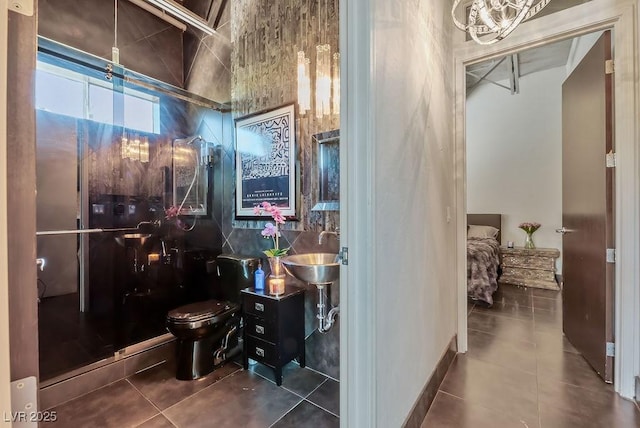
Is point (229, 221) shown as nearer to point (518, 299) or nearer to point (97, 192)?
point (97, 192)

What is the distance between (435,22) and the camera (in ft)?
6.24

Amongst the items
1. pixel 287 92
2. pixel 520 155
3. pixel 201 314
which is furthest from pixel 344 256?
pixel 520 155

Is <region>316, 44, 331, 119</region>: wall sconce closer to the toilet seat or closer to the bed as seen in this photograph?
the toilet seat

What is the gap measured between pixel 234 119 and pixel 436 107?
6.10 ft

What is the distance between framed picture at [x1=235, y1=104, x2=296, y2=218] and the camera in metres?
2.35

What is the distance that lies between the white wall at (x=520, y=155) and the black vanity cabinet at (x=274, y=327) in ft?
14.5

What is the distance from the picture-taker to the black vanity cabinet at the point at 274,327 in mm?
1984

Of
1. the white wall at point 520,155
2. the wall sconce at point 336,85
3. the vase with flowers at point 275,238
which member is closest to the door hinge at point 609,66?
the wall sconce at point 336,85

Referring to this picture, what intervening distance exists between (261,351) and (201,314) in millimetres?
523

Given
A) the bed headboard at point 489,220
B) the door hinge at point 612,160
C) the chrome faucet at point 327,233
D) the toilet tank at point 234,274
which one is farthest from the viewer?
the bed headboard at point 489,220

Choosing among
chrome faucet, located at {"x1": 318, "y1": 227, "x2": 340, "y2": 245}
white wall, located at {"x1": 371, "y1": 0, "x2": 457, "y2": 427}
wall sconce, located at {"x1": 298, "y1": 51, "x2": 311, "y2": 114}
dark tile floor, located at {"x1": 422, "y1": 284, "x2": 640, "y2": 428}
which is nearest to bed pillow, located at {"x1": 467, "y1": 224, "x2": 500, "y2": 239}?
dark tile floor, located at {"x1": 422, "y1": 284, "x2": 640, "y2": 428}

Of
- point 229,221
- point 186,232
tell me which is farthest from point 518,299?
point 186,232

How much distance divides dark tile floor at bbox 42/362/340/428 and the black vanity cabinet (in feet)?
0.46

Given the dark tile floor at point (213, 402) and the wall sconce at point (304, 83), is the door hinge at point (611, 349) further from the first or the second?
the wall sconce at point (304, 83)
